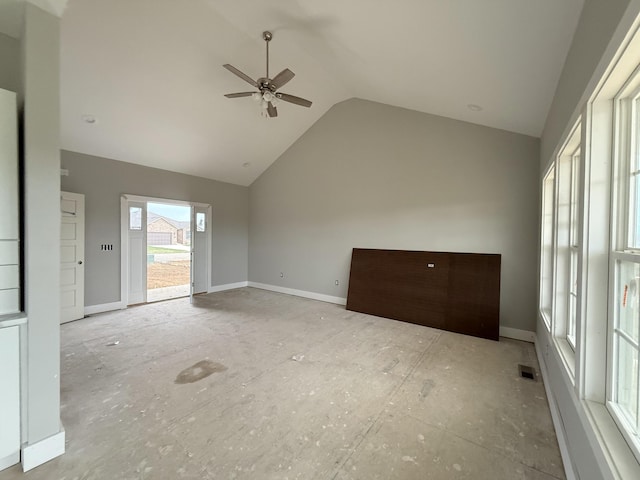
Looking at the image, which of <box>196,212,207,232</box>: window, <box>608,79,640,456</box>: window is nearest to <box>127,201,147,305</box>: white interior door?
<box>196,212,207,232</box>: window

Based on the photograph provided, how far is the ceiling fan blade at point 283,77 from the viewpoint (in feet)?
9.07

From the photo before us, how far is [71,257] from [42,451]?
11.6 ft

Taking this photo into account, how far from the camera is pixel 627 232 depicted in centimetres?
122

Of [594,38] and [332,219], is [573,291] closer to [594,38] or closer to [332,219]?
[594,38]

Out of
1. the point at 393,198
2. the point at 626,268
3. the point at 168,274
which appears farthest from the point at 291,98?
the point at 168,274

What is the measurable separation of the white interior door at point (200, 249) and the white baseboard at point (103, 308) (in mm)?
1311

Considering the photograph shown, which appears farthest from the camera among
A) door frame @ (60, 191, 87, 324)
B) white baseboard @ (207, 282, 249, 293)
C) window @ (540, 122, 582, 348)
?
white baseboard @ (207, 282, 249, 293)

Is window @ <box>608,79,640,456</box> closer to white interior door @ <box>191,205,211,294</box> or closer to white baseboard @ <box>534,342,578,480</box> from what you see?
white baseboard @ <box>534,342,578,480</box>

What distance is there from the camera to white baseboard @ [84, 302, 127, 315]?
4500mm

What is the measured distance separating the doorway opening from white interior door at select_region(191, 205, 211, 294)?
0.18 metres

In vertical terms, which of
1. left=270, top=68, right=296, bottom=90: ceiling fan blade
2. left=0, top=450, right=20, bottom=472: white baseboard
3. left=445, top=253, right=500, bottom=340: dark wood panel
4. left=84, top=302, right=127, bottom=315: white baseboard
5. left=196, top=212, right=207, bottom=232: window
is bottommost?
left=0, top=450, right=20, bottom=472: white baseboard

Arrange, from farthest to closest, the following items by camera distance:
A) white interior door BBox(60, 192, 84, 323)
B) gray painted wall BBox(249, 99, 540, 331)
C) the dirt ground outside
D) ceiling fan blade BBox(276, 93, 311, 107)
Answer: the dirt ground outside → white interior door BBox(60, 192, 84, 323) → gray painted wall BBox(249, 99, 540, 331) → ceiling fan blade BBox(276, 93, 311, 107)

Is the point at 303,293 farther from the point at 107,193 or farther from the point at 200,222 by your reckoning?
the point at 107,193

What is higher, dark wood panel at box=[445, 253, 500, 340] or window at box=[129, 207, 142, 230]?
window at box=[129, 207, 142, 230]
